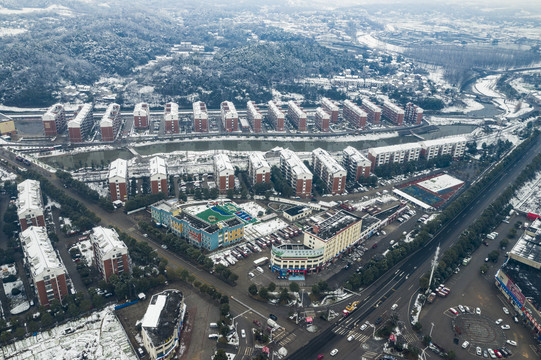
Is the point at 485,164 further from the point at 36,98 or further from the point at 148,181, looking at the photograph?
the point at 36,98

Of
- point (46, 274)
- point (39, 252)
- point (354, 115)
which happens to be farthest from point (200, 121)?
point (46, 274)

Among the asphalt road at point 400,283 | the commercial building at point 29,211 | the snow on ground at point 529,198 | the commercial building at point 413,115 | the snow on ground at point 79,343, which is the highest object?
the commercial building at point 29,211

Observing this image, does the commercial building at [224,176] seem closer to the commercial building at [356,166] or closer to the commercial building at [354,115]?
the commercial building at [356,166]

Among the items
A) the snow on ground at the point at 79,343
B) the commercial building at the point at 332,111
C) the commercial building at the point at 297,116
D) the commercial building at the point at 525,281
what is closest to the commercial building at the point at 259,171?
the commercial building at the point at 297,116

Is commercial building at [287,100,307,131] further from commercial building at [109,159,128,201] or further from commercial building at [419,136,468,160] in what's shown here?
commercial building at [109,159,128,201]

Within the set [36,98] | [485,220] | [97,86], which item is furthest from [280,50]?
[485,220]

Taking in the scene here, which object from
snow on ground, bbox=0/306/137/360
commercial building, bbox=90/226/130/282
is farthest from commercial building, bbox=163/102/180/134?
snow on ground, bbox=0/306/137/360
